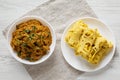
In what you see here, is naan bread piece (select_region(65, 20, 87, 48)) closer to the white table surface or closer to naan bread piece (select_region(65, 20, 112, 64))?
naan bread piece (select_region(65, 20, 112, 64))

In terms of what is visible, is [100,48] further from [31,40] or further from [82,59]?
[31,40]

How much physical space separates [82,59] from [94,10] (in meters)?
0.21

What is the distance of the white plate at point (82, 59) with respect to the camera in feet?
4.08

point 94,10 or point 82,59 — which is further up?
point 94,10

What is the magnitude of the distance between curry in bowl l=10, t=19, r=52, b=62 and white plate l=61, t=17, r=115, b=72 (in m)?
0.08

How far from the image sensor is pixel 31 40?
121 centimetres

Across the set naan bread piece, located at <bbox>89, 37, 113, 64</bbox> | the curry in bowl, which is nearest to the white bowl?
the curry in bowl

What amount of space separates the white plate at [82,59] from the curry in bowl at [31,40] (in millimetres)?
80

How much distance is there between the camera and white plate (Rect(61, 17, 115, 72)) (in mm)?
1244

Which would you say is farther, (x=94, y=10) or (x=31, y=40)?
(x=94, y=10)

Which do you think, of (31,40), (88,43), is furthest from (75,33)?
(31,40)

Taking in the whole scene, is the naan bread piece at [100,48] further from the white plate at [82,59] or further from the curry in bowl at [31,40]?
the curry in bowl at [31,40]

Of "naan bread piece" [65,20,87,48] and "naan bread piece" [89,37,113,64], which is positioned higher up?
"naan bread piece" [65,20,87,48]

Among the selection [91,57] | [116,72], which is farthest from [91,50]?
[116,72]
